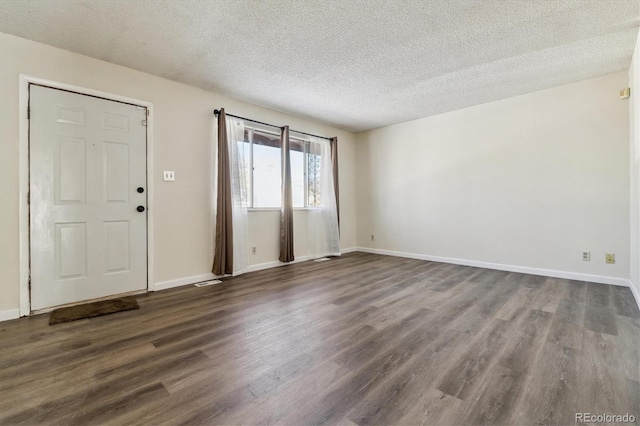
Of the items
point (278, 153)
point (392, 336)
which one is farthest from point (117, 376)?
point (278, 153)

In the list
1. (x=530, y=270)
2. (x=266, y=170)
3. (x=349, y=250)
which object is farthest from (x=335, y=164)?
(x=530, y=270)

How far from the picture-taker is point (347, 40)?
103 inches

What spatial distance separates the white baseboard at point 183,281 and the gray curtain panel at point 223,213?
0.11m

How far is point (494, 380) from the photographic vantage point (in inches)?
60.9

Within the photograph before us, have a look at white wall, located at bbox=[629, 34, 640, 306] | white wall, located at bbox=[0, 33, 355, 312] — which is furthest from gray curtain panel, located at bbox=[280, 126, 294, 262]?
white wall, located at bbox=[629, 34, 640, 306]

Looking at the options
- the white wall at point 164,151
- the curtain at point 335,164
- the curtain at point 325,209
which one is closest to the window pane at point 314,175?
the curtain at point 325,209

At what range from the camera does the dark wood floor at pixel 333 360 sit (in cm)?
133

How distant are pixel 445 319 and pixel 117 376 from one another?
7.89 feet

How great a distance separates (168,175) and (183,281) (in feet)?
4.47

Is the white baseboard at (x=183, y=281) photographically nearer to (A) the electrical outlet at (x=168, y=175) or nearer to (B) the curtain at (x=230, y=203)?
(B) the curtain at (x=230, y=203)

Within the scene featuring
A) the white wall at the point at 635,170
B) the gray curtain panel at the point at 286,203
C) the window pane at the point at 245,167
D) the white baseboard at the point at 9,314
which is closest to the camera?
the white baseboard at the point at 9,314

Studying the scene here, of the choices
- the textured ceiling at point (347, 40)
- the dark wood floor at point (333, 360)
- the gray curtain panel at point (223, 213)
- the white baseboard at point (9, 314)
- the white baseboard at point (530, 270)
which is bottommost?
the dark wood floor at point (333, 360)

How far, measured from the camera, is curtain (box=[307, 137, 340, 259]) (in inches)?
209

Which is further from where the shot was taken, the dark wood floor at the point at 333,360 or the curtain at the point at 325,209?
the curtain at the point at 325,209
